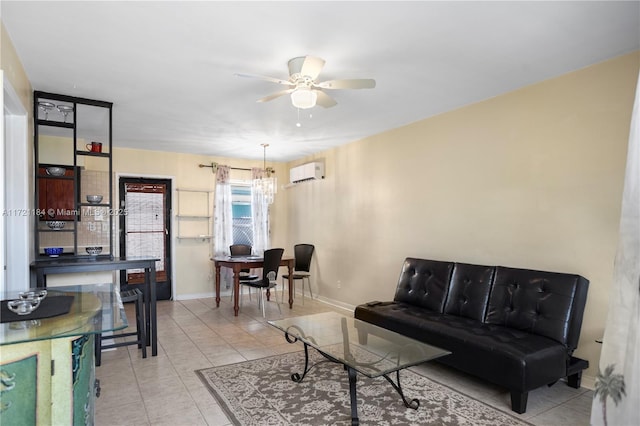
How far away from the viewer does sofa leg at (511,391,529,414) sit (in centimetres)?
254

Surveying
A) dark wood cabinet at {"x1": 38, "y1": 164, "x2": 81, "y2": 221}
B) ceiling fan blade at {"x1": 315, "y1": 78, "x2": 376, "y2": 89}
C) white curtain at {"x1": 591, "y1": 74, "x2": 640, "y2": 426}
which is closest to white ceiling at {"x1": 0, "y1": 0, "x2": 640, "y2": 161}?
ceiling fan blade at {"x1": 315, "y1": 78, "x2": 376, "y2": 89}

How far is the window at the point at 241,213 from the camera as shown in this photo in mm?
6836

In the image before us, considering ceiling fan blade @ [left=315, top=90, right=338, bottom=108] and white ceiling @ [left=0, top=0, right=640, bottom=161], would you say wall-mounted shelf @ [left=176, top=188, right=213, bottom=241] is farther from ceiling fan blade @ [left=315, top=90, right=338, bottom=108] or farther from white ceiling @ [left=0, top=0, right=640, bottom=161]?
ceiling fan blade @ [left=315, top=90, right=338, bottom=108]

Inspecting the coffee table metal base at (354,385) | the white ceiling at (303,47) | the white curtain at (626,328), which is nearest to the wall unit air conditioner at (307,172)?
the white ceiling at (303,47)

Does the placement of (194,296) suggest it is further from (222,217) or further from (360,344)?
(360,344)

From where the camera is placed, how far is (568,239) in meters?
3.07

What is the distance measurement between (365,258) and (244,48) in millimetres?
3400

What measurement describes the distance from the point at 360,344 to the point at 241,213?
4.53 m

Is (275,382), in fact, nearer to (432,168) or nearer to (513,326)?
(513,326)

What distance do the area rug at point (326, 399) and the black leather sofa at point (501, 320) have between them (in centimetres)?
28

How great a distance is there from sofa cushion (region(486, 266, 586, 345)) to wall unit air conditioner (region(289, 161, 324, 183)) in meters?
3.33

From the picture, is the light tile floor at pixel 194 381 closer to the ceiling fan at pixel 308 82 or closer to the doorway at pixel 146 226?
the doorway at pixel 146 226

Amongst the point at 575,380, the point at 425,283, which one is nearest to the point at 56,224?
the point at 425,283

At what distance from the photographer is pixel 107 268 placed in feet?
11.2
